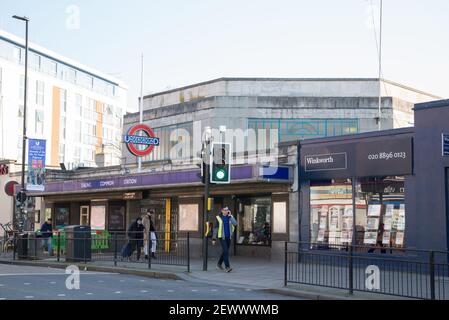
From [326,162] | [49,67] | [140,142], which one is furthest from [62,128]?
[326,162]

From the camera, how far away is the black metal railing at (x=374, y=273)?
39.7ft

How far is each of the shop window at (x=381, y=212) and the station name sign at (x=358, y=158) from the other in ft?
1.23

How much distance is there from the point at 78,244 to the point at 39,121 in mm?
52349

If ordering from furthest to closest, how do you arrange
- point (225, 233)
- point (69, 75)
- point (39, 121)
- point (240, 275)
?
1. point (69, 75)
2. point (39, 121)
3. point (225, 233)
4. point (240, 275)

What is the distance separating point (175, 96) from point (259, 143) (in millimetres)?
6785

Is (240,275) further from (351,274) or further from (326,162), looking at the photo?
(326,162)

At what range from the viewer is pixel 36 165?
28.7 meters

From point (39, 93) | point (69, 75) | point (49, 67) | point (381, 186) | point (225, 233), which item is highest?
point (49, 67)

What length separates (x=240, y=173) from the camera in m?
21.8

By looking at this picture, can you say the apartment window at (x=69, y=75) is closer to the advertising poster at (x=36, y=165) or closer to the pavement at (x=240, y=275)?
the advertising poster at (x=36, y=165)

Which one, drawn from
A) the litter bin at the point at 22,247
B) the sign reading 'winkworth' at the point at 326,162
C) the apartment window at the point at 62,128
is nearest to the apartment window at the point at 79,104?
the apartment window at the point at 62,128

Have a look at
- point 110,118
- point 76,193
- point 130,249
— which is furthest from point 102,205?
point 110,118

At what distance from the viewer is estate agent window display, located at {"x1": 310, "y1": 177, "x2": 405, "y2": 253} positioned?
19047 millimetres
